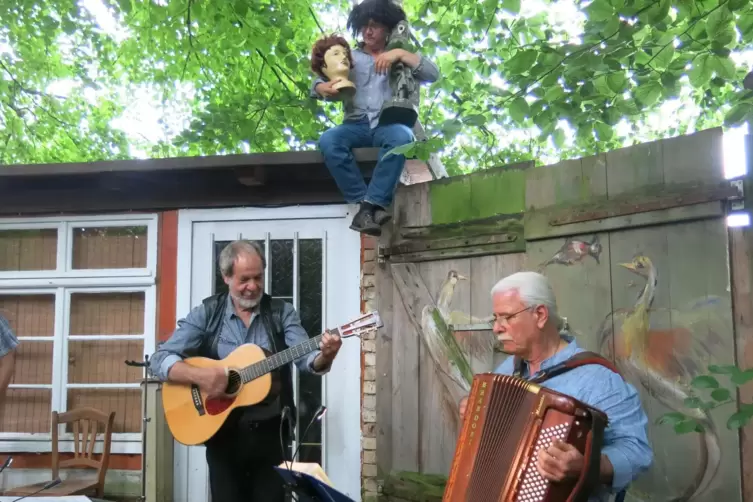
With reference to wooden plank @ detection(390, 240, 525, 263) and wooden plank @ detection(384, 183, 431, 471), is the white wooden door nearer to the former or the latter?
wooden plank @ detection(384, 183, 431, 471)

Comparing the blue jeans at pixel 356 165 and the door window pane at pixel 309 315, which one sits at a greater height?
the blue jeans at pixel 356 165

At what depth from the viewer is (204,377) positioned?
3.34 m

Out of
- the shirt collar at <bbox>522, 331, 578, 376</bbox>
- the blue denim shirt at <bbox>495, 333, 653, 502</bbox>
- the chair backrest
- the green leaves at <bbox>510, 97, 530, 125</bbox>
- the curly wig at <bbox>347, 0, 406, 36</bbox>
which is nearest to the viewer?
the blue denim shirt at <bbox>495, 333, 653, 502</bbox>

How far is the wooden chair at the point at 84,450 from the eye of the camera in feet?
14.9

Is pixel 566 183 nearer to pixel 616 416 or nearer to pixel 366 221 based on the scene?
pixel 366 221

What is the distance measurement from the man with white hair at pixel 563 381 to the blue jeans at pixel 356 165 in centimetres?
176

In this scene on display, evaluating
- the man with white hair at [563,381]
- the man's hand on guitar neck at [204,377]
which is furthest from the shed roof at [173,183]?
the man with white hair at [563,381]

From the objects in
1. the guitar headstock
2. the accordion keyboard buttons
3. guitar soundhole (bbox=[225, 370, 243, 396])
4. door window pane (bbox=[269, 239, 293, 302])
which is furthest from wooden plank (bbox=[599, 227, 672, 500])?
door window pane (bbox=[269, 239, 293, 302])

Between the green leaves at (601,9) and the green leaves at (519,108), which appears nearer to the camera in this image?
the green leaves at (601,9)

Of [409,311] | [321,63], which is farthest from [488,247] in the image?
[321,63]

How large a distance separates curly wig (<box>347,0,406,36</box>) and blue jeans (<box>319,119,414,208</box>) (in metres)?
0.80

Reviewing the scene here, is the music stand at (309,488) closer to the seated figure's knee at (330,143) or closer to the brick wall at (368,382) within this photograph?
the brick wall at (368,382)

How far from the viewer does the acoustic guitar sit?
3.27 meters

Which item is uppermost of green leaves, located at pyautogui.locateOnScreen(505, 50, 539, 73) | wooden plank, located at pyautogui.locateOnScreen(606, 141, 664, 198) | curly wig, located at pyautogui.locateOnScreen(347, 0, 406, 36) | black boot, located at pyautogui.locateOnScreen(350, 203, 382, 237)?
curly wig, located at pyautogui.locateOnScreen(347, 0, 406, 36)
